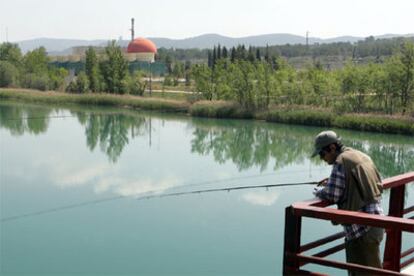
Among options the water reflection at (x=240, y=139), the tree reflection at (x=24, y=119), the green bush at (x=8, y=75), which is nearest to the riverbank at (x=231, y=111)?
the water reflection at (x=240, y=139)

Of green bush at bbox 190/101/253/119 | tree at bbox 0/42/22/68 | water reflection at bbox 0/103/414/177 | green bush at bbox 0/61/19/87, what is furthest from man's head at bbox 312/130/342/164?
tree at bbox 0/42/22/68

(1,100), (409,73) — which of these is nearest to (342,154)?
(409,73)

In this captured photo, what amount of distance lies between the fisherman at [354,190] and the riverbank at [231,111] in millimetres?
18088

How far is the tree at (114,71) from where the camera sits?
32.9 meters

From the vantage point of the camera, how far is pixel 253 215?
9.05 meters

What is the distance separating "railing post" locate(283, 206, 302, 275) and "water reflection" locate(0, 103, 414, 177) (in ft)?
37.8

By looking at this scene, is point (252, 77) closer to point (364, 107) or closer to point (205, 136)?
point (364, 107)

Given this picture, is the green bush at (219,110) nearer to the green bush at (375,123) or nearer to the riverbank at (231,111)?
the riverbank at (231,111)

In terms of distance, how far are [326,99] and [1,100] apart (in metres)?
20.8

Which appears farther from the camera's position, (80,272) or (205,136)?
(205,136)

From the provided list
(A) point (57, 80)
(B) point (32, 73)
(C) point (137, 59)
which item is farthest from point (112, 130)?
(C) point (137, 59)

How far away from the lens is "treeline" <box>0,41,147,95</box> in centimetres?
3309

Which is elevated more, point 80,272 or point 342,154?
point 342,154

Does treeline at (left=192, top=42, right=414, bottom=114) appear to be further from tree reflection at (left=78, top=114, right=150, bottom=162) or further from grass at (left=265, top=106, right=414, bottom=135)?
tree reflection at (left=78, top=114, right=150, bottom=162)
